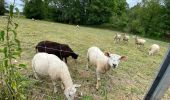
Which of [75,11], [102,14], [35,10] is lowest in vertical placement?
[35,10]

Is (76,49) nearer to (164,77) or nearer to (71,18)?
(164,77)

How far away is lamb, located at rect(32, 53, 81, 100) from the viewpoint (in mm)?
5548

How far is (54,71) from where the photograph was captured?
594cm

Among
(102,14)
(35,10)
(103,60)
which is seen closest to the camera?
(103,60)

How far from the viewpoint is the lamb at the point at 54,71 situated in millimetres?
5548

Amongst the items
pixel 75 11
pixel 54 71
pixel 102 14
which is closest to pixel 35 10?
pixel 75 11

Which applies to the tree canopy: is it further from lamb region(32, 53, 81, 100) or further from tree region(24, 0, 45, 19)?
lamb region(32, 53, 81, 100)

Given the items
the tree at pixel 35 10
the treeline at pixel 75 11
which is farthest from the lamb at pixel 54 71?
the treeline at pixel 75 11

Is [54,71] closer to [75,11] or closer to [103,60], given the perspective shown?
[103,60]

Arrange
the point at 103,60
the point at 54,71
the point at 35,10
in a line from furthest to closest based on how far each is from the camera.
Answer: the point at 35,10 < the point at 103,60 < the point at 54,71

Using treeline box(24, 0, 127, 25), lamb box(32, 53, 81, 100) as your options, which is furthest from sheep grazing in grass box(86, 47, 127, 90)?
treeline box(24, 0, 127, 25)

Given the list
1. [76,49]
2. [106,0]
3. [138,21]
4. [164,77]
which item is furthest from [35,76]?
[106,0]

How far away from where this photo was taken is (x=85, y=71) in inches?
316

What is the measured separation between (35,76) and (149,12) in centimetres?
4249
